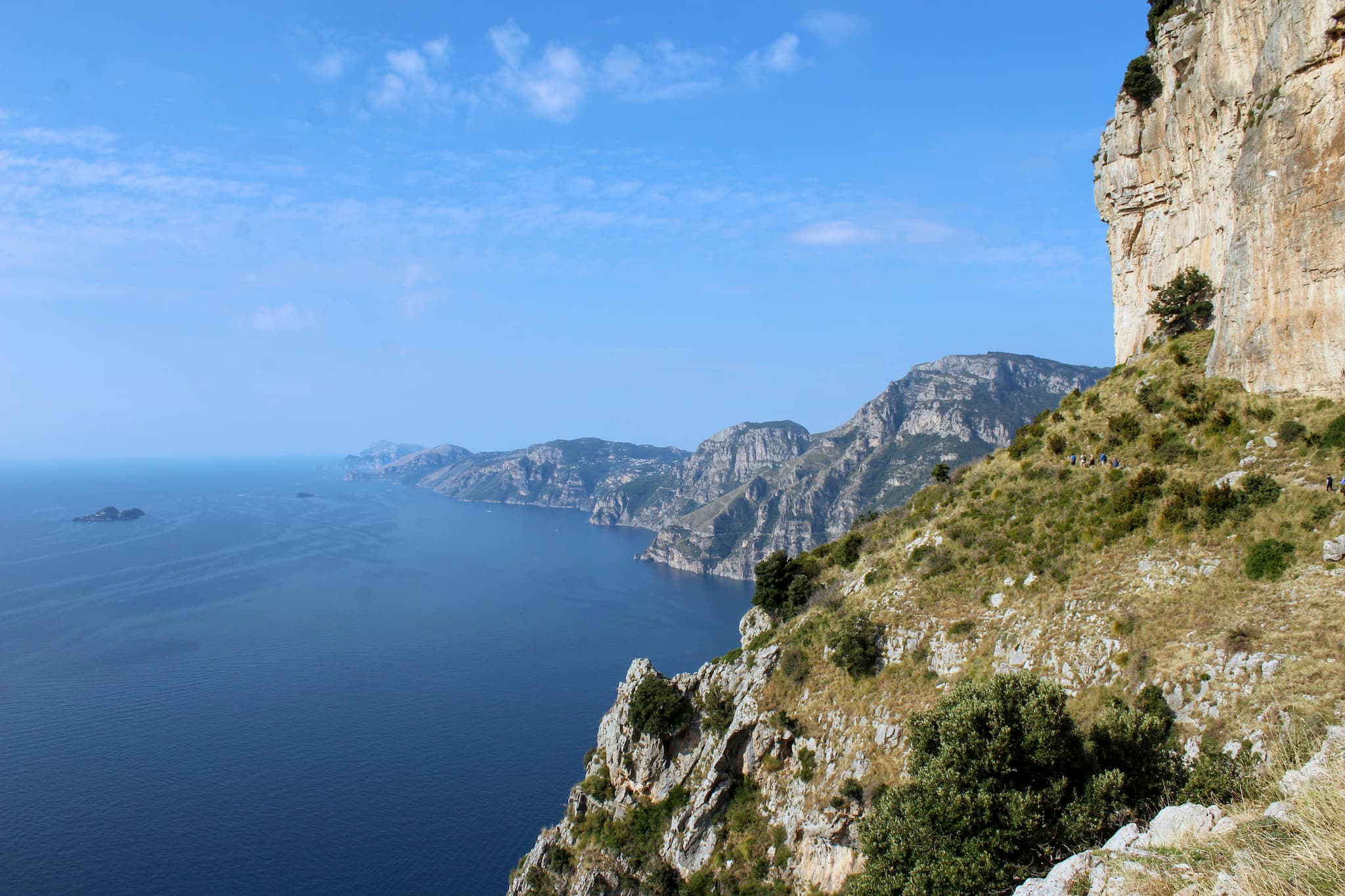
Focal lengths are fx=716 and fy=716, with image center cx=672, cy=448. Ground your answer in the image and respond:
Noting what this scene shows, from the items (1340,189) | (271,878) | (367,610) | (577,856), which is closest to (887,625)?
(577,856)

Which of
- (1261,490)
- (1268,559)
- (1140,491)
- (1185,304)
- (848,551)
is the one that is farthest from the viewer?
(848,551)

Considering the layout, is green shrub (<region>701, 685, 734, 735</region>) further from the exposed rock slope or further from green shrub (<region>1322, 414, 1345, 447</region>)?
green shrub (<region>1322, 414, 1345, 447</region>)

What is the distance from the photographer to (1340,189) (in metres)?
26.8

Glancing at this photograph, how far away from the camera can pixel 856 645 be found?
1340 inches

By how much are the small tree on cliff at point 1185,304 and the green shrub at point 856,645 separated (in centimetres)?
2352

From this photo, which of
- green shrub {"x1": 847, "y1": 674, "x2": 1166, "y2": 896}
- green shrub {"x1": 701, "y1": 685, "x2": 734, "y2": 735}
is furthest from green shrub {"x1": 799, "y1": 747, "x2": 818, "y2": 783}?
green shrub {"x1": 847, "y1": 674, "x2": 1166, "y2": 896}

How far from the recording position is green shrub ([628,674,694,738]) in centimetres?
3838

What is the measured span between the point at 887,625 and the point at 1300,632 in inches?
626

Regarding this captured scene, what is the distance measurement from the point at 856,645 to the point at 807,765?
19.2ft

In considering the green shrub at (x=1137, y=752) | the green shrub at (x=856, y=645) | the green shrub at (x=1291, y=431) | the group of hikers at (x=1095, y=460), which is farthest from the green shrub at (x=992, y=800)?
the group of hikers at (x=1095, y=460)

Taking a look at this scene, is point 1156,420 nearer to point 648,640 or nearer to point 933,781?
point 933,781

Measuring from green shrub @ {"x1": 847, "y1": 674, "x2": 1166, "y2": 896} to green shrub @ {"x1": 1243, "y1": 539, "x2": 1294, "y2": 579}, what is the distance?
9.03 metres

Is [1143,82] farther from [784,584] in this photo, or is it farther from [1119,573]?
[784,584]

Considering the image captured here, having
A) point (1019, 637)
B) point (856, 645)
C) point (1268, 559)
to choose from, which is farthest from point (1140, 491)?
point (856, 645)
